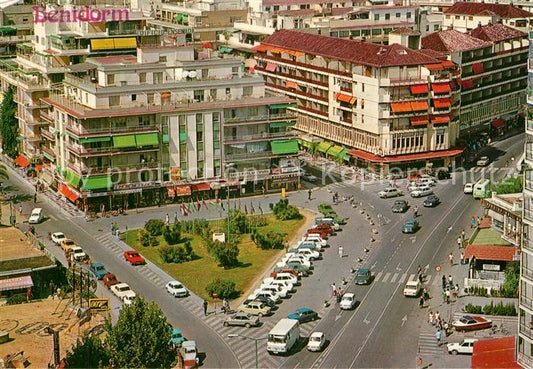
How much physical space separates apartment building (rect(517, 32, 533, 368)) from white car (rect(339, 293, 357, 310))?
103ft

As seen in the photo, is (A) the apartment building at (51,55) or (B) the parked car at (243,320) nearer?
(B) the parked car at (243,320)

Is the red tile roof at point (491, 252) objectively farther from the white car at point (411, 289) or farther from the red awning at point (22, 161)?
the red awning at point (22, 161)

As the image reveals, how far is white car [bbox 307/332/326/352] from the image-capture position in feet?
309

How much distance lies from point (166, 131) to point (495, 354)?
6608 cm

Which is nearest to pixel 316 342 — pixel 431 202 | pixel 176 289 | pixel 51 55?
pixel 176 289

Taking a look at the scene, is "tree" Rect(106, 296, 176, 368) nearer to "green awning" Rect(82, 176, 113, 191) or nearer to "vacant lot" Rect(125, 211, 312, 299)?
"vacant lot" Rect(125, 211, 312, 299)

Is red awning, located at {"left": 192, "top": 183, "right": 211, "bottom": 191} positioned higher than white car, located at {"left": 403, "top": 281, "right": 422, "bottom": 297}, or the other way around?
red awning, located at {"left": 192, "top": 183, "right": 211, "bottom": 191}

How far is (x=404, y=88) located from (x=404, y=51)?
5.84 meters

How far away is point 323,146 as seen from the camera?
545 feet

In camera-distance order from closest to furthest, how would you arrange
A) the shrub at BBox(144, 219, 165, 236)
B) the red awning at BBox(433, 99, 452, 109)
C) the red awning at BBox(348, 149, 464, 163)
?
the shrub at BBox(144, 219, 165, 236) < the red awning at BBox(348, 149, 464, 163) < the red awning at BBox(433, 99, 452, 109)

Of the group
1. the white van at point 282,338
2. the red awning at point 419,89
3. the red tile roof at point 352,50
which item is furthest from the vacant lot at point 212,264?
the red tile roof at point 352,50

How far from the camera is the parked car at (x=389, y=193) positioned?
14500cm

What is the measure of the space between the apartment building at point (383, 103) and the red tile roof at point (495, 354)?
212 ft

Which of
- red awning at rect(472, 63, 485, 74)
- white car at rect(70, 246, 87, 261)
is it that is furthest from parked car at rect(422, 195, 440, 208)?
white car at rect(70, 246, 87, 261)
